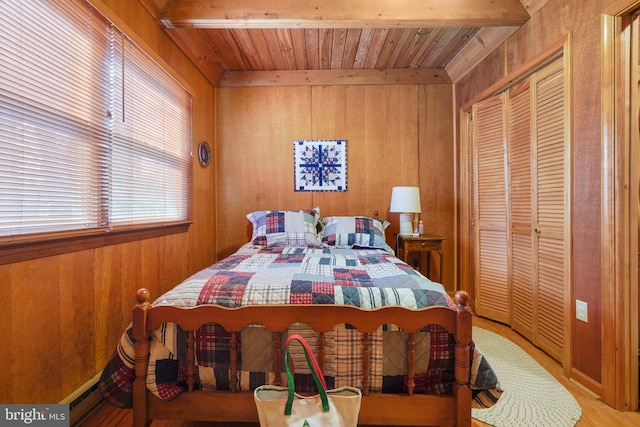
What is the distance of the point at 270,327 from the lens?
116 centimetres

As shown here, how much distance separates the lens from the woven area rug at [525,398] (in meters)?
1.46


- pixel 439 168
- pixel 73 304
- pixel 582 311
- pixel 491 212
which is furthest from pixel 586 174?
pixel 73 304

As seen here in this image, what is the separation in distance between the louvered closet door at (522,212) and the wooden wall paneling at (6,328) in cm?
304

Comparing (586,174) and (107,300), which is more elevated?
(586,174)

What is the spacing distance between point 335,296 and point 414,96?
2.80 m

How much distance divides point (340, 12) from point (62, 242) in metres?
2.27

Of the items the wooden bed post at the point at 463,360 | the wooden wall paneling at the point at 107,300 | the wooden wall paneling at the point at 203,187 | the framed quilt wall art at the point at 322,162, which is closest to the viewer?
the wooden bed post at the point at 463,360

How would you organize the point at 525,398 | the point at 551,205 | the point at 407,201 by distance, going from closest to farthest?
the point at 525,398
the point at 551,205
the point at 407,201

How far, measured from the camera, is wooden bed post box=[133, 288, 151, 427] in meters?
1.14

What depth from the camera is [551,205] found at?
2.03 m

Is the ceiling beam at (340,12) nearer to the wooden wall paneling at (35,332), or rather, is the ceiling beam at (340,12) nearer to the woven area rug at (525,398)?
the wooden wall paneling at (35,332)

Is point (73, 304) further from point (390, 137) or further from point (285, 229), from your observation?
point (390, 137)

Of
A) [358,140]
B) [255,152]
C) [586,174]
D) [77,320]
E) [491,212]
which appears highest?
[358,140]

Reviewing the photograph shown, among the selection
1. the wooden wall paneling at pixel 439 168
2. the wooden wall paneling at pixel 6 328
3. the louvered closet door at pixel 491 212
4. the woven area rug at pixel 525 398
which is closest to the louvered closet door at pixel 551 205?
the woven area rug at pixel 525 398
